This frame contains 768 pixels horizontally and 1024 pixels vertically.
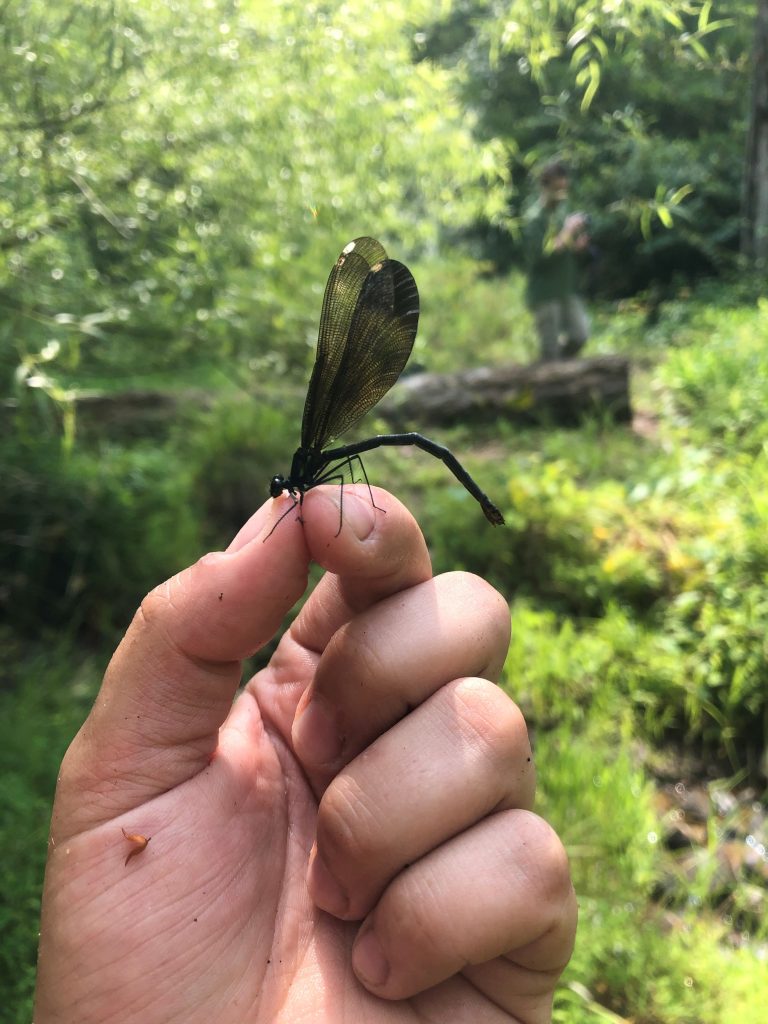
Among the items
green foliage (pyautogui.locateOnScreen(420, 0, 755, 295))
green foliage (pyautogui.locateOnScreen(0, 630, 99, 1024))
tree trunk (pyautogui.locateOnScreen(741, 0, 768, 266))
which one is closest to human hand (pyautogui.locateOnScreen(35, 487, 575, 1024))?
green foliage (pyautogui.locateOnScreen(0, 630, 99, 1024))

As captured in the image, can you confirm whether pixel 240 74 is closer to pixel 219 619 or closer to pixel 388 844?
pixel 219 619

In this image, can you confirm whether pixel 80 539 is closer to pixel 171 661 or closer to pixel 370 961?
pixel 171 661

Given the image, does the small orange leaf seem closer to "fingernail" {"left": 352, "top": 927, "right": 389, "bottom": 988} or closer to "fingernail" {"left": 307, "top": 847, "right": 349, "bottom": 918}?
"fingernail" {"left": 307, "top": 847, "right": 349, "bottom": 918}

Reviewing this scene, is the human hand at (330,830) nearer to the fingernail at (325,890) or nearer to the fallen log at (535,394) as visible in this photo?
the fingernail at (325,890)

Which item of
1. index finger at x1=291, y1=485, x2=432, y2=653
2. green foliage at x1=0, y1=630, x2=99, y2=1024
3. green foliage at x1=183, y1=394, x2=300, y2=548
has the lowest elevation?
green foliage at x1=0, y1=630, x2=99, y2=1024

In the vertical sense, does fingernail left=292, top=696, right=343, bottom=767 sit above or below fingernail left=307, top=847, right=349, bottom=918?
above

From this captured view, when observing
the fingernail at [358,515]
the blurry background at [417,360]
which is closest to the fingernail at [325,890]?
the fingernail at [358,515]

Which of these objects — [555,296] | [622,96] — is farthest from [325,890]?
[555,296]
